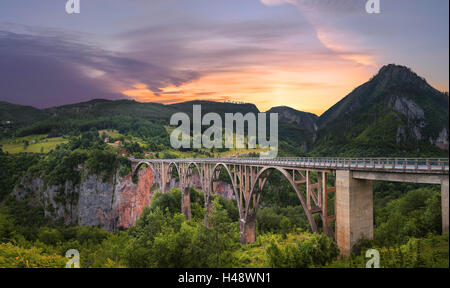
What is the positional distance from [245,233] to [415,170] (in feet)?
72.8

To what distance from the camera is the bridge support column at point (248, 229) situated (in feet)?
102

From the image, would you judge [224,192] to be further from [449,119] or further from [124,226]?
[449,119]

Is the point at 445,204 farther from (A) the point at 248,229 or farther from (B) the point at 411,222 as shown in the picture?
(A) the point at 248,229

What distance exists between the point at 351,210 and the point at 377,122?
122 m

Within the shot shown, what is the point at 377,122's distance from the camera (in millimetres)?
117875

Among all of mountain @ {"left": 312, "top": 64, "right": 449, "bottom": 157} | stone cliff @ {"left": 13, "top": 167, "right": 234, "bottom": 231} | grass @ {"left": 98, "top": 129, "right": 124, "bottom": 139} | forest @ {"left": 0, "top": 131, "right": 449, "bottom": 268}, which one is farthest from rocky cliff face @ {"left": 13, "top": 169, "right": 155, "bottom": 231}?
mountain @ {"left": 312, "top": 64, "right": 449, "bottom": 157}

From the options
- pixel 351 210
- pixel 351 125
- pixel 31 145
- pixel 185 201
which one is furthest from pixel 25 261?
pixel 351 125

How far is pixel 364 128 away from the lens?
396 feet

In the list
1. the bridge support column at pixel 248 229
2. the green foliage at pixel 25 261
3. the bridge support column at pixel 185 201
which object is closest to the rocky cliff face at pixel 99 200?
the bridge support column at pixel 185 201

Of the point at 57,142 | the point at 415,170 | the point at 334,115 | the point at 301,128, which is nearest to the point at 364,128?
the point at 334,115

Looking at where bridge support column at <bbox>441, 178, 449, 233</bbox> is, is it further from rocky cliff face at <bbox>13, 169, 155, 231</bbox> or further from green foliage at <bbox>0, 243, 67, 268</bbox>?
A: rocky cliff face at <bbox>13, 169, 155, 231</bbox>

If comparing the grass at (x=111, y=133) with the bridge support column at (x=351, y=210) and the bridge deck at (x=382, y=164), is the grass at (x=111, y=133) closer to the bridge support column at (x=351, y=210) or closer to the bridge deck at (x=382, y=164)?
the bridge deck at (x=382, y=164)

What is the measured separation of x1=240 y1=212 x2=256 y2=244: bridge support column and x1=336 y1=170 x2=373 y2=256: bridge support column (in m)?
15.8

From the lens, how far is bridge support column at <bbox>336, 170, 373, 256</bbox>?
623 inches
